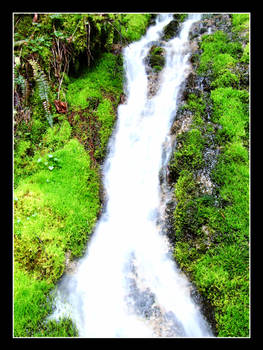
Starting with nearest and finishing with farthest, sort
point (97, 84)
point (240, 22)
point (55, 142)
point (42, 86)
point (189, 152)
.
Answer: point (189, 152) < point (42, 86) < point (55, 142) < point (97, 84) < point (240, 22)

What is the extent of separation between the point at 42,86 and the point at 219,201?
5.09m

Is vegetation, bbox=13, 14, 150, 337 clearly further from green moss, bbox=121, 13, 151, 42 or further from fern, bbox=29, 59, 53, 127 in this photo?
green moss, bbox=121, 13, 151, 42

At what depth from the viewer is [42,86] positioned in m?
6.08

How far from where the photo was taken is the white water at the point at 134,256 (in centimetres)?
409

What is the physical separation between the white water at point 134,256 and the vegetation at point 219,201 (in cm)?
41

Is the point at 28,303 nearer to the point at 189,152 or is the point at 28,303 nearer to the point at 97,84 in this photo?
the point at 189,152

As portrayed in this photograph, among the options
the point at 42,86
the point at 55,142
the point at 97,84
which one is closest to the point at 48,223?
the point at 55,142

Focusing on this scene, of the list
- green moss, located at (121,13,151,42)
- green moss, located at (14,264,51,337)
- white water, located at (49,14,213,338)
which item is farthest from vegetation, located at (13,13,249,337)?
green moss, located at (121,13,151,42)

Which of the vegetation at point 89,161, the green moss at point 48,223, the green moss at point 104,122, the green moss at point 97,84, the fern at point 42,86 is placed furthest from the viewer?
the green moss at point 97,84

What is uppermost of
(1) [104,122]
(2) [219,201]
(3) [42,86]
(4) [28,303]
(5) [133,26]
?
(5) [133,26]

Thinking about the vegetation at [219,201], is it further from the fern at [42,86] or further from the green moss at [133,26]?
the green moss at [133,26]

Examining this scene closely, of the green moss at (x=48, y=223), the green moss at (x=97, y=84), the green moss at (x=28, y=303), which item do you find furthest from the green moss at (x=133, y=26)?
the green moss at (x=28, y=303)

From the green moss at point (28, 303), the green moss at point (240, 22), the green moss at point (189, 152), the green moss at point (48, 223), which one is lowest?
the green moss at point (28, 303)

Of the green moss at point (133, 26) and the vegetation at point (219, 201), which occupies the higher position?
the green moss at point (133, 26)
